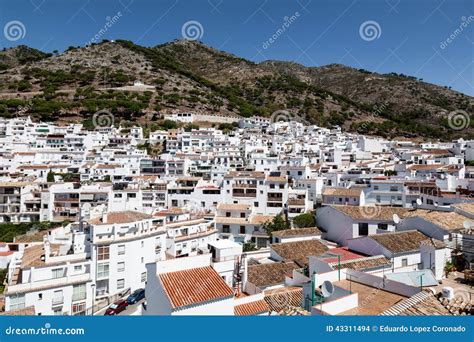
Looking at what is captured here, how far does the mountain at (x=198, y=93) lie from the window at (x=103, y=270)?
33437 mm

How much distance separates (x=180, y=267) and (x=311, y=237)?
7.73 metres

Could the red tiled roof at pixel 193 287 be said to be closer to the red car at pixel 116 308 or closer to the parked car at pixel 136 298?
the red car at pixel 116 308

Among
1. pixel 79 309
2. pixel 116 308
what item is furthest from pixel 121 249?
pixel 116 308

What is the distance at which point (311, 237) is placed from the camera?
12.6 m

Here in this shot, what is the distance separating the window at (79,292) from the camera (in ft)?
33.8

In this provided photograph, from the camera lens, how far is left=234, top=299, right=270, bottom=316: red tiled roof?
6.53m

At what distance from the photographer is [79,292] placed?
34.1 ft

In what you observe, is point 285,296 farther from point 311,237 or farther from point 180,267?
point 311,237

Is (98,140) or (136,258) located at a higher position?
(98,140)

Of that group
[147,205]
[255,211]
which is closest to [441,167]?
[255,211]

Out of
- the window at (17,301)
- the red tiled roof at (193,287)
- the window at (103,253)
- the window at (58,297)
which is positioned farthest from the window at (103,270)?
the red tiled roof at (193,287)
